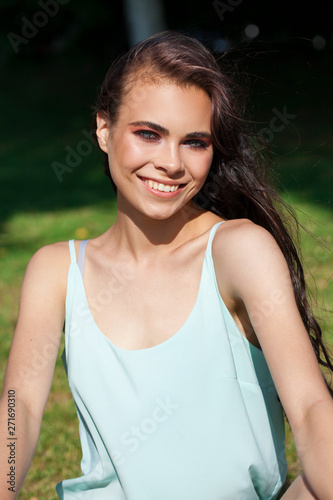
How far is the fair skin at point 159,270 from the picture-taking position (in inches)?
76.5

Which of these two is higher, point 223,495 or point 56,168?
point 223,495

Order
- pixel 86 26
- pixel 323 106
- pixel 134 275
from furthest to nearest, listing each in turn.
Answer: pixel 86 26, pixel 323 106, pixel 134 275

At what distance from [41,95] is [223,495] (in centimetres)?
1235

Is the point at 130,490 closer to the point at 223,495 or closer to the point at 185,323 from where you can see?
the point at 223,495

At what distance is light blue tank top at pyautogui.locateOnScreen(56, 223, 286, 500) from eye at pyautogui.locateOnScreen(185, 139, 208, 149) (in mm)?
277

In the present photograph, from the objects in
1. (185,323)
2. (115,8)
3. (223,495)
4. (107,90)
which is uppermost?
(107,90)

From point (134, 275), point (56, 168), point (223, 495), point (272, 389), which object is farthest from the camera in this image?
point (56, 168)

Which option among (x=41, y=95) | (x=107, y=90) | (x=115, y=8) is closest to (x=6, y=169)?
(x=41, y=95)

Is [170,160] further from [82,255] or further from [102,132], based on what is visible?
[82,255]

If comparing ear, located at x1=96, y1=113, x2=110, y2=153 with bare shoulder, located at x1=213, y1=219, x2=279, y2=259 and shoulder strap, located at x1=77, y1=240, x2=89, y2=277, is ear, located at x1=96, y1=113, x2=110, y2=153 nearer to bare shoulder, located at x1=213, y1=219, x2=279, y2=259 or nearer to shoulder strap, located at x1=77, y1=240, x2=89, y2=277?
shoulder strap, located at x1=77, y1=240, x2=89, y2=277

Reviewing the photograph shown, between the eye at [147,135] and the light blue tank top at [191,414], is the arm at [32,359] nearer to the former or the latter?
the light blue tank top at [191,414]

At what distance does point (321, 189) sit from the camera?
7.26 meters

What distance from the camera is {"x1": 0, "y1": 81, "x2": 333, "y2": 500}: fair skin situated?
1.94 metres

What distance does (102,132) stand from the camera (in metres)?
2.48
